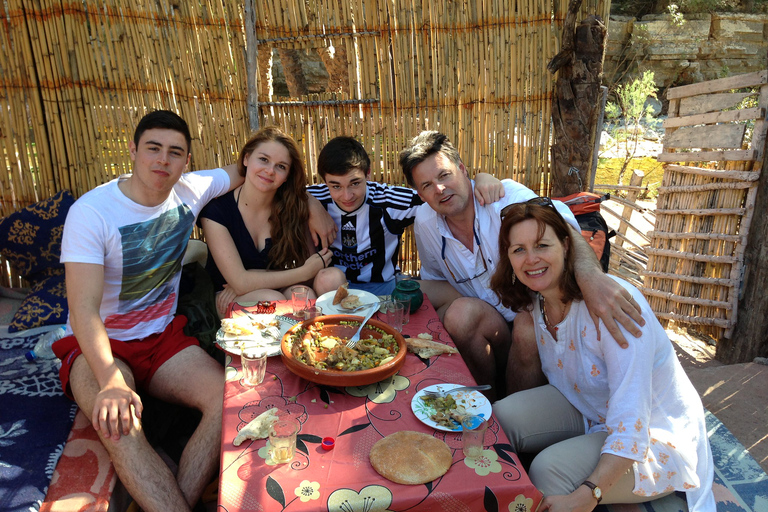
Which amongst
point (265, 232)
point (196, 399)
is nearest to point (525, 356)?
point (196, 399)

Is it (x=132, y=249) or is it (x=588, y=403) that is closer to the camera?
(x=588, y=403)

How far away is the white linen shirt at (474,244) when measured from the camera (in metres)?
3.05

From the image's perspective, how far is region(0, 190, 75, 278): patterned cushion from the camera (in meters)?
3.67

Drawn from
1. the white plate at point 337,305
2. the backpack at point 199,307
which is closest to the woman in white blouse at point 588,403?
the white plate at point 337,305

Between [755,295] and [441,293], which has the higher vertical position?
[441,293]

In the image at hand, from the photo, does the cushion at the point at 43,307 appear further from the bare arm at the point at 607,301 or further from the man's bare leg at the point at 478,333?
the bare arm at the point at 607,301

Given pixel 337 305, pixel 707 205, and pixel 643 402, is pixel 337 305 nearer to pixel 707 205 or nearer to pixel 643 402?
pixel 643 402

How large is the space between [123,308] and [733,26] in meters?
15.9

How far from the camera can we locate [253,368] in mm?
2084

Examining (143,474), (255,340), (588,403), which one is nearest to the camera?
(143,474)

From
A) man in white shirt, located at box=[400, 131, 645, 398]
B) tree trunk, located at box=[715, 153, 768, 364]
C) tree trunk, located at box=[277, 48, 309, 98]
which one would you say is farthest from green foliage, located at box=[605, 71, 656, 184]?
man in white shirt, located at box=[400, 131, 645, 398]

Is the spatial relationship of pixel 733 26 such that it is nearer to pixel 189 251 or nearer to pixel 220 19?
pixel 220 19

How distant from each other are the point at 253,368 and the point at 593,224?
2269 millimetres

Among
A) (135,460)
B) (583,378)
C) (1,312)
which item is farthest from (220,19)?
(583,378)
